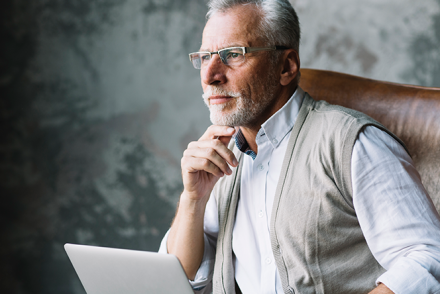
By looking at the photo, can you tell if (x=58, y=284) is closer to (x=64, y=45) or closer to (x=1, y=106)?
(x=1, y=106)

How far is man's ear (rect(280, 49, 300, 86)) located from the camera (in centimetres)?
130

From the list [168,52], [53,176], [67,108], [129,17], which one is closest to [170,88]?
[168,52]

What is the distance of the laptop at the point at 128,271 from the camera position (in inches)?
35.6

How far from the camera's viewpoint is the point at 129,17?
2.42 meters

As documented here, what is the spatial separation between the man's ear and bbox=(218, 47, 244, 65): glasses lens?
16 cm

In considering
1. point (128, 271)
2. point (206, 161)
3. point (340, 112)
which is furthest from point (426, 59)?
point (128, 271)

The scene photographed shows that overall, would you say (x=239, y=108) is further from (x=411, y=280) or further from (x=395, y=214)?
(x=411, y=280)

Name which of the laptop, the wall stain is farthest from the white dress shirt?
the wall stain

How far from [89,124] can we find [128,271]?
5.60 ft

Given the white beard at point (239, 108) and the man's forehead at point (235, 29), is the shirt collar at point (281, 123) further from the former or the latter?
the man's forehead at point (235, 29)

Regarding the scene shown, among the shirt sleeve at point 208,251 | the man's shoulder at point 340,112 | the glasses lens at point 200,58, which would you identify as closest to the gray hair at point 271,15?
the glasses lens at point 200,58

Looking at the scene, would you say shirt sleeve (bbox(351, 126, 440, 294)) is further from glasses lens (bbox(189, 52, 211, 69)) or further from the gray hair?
glasses lens (bbox(189, 52, 211, 69))

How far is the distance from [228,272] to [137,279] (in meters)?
0.36

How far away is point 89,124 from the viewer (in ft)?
8.19
